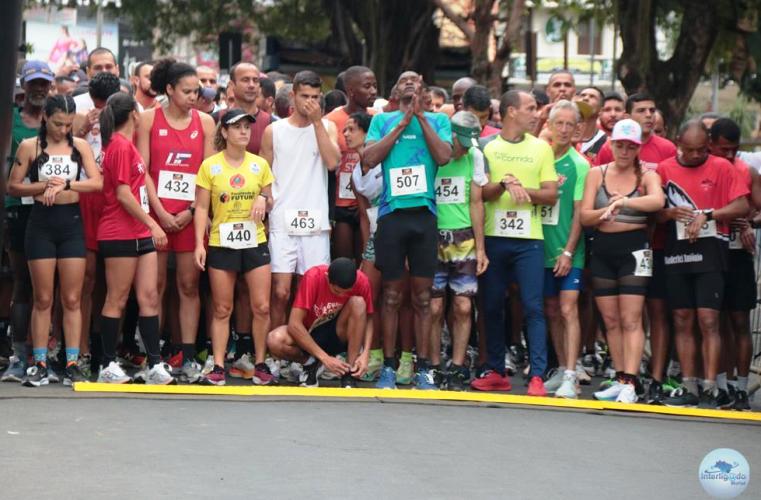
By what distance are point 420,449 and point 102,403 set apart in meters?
2.15

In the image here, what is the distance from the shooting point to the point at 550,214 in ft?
33.7

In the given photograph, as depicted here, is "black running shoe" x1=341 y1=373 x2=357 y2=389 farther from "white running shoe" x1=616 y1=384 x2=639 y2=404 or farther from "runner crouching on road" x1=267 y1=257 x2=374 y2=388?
"white running shoe" x1=616 y1=384 x2=639 y2=404

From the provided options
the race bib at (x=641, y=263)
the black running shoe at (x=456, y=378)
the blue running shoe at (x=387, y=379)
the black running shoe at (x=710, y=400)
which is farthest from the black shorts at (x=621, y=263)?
the blue running shoe at (x=387, y=379)

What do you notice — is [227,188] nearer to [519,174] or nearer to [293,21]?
[519,174]

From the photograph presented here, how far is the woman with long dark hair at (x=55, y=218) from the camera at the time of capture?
910 centimetres

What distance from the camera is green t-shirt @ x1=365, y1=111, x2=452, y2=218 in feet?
31.8

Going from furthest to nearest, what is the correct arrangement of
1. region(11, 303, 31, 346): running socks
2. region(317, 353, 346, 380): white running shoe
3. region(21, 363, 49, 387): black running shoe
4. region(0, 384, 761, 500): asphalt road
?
region(317, 353, 346, 380): white running shoe
region(11, 303, 31, 346): running socks
region(21, 363, 49, 387): black running shoe
region(0, 384, 761, 500): asphalt road

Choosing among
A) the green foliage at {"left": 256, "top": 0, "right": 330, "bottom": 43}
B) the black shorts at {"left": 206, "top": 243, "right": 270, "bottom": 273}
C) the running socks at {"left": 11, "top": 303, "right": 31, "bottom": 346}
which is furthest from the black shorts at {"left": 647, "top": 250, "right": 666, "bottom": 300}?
the green foliage at {"left": 256, "top": 0, "right": 330, "bottom": 43}

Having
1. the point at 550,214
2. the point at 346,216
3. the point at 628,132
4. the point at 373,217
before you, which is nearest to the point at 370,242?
the point at 373,217

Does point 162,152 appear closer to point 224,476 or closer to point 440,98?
point 440,98

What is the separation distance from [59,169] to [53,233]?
1.39 feet

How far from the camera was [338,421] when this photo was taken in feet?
26.4

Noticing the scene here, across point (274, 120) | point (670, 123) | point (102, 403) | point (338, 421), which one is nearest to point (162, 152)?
point (274, 120)

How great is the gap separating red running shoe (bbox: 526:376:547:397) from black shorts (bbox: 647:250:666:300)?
3.60 ft
